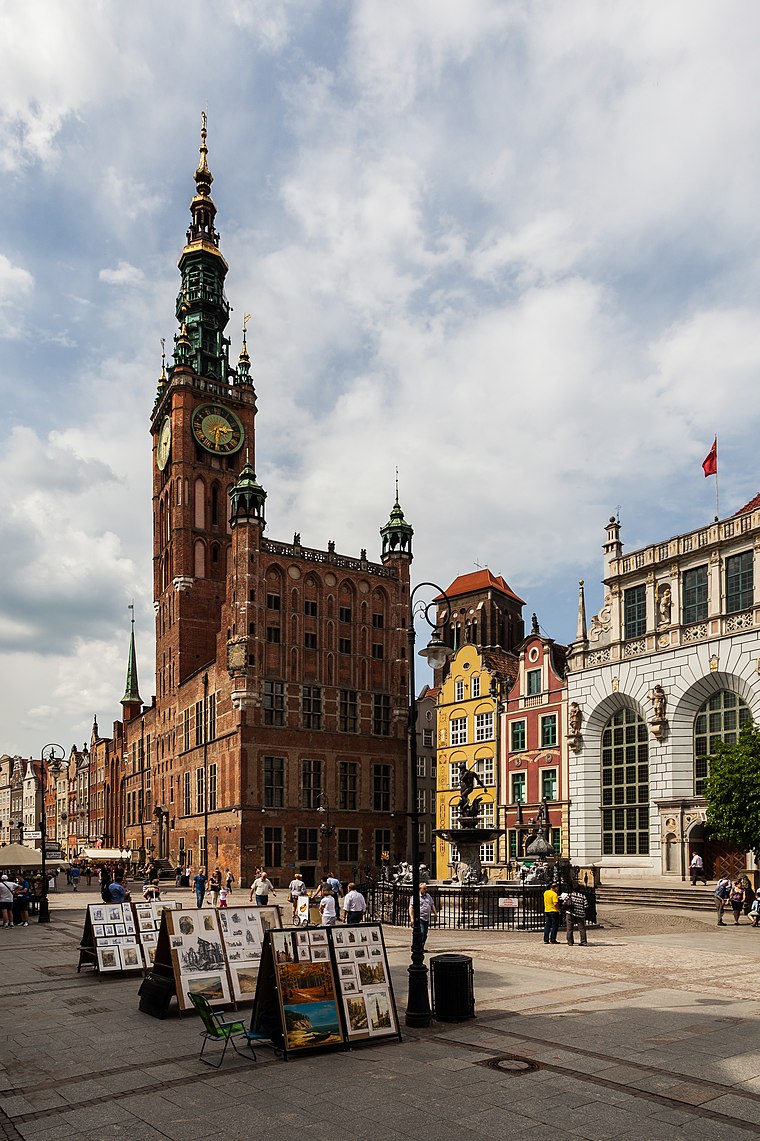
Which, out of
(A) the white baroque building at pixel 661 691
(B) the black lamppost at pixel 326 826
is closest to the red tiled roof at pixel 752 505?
(A) the white baroque building at pixel 661 691

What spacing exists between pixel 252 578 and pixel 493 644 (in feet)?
152

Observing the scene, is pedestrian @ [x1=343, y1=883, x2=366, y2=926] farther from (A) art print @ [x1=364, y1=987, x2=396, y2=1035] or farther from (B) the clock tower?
(B) the clock tower

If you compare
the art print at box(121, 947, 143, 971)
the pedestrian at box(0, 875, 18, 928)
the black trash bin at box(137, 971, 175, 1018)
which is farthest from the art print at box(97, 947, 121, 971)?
the pedestrian at box(0, 875, 18, 928)

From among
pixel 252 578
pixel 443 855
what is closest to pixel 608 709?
pixel 443 855

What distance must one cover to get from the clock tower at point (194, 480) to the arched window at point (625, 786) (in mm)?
35638

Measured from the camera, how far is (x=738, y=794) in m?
34.1

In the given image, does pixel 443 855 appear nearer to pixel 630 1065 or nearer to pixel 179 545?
pixel 179 545

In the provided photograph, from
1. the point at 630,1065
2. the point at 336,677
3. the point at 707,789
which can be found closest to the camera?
the point at 630,1065

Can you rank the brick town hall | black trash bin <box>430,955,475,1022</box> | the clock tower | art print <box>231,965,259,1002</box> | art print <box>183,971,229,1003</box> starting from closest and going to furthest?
black trash bin <box>430,955,475,1022</box> < art print <box>183,971,229,1003</box> < art print <box>231,965,259,1002</box> < the brick town hall < the clock tower

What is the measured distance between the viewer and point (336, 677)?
64.9 meters

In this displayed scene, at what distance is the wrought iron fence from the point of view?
30.9 meters

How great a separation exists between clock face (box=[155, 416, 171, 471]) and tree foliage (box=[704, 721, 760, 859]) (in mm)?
54734

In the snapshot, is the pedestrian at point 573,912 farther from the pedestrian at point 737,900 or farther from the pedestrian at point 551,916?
the pedestrian at point 737,900

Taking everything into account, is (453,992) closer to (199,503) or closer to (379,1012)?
(379,1012)
